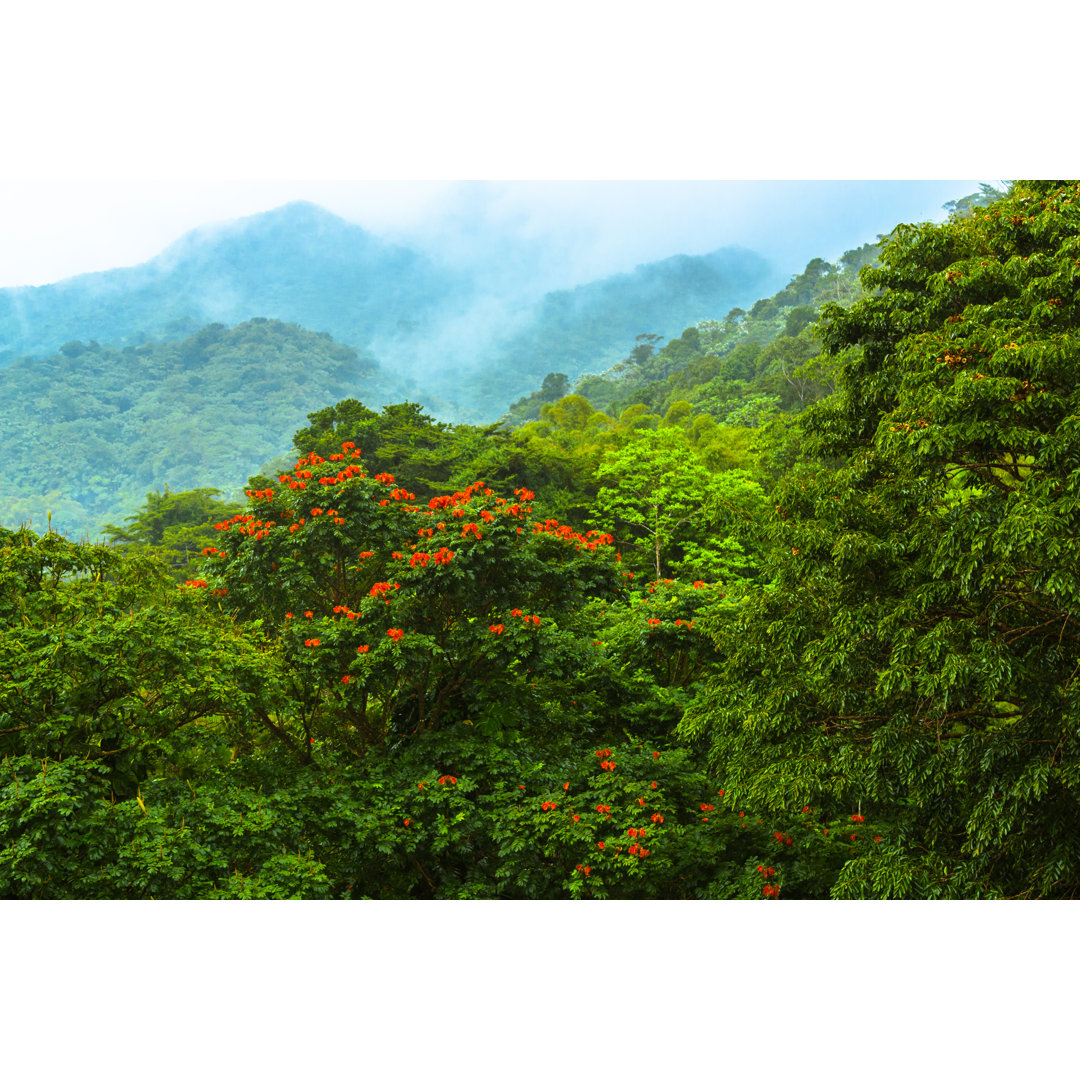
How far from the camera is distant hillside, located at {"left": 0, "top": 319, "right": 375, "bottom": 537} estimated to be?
3300cm

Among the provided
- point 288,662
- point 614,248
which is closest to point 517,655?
point 288,662

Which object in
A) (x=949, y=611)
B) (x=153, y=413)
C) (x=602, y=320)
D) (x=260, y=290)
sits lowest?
(x=949, y=611)

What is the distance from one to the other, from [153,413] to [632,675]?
1465 inches

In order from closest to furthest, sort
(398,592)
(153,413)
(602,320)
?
(398,592) < (153,413) < (602,320)

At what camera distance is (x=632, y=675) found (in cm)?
478

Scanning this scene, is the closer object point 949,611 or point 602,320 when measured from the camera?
point 949,611

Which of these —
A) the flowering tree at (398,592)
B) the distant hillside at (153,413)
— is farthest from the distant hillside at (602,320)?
the flowering tree at (398,592)

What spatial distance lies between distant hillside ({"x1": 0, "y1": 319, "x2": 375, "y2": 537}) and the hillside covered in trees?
30.0 m

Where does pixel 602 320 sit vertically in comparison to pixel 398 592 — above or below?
above

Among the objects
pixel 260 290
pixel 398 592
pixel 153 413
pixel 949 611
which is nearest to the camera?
pixel 949 611

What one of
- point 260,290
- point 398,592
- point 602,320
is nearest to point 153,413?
point 260,290

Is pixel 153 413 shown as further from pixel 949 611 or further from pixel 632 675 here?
pixel 949 611

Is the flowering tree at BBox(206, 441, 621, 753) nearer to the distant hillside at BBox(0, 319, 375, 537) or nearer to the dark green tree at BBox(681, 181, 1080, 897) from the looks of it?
the dark green tree at BBox(681, 181, 1080, 897)

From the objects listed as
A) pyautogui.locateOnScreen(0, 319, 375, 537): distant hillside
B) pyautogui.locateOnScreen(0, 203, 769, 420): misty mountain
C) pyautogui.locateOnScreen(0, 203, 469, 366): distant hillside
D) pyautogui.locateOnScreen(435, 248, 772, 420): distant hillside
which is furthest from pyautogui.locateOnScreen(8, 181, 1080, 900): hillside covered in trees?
pyautogui.locateOnScreen(0, 203, 469, 366): distant hillside
